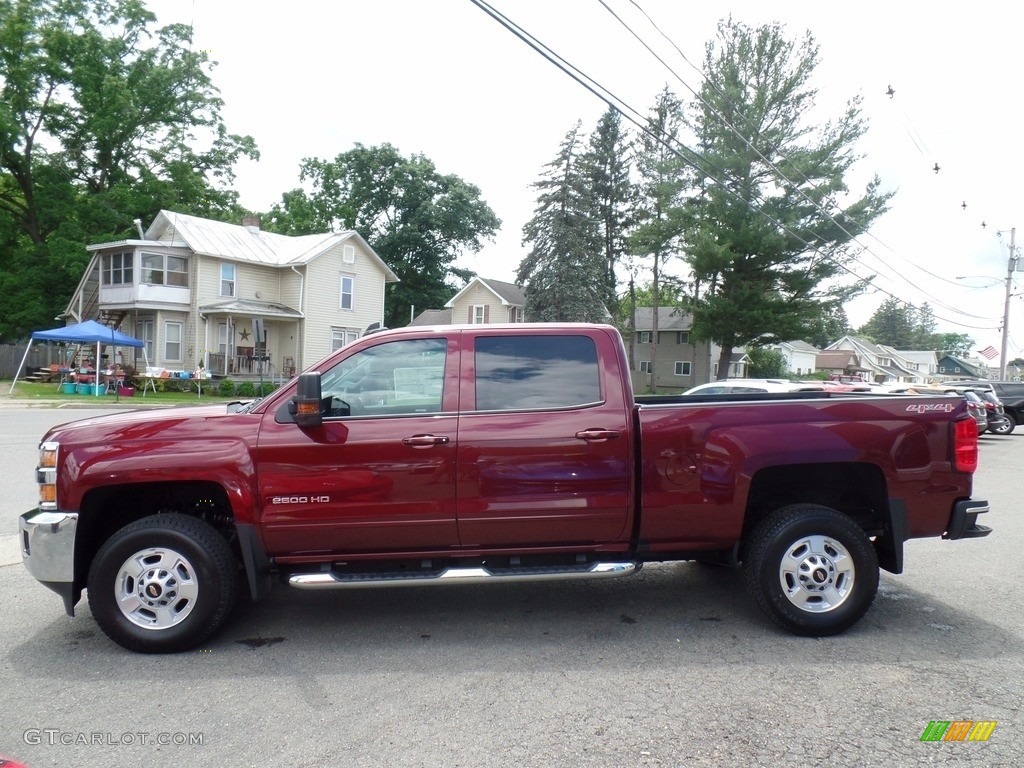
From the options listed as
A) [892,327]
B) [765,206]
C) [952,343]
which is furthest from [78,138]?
[952,343]

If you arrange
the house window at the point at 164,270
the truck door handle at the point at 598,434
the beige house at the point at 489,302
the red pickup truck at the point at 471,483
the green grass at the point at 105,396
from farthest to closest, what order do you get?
the beige house at the point at 489,302
the house window at the point at 164,270
the green grass at the point at 105,396
the truck door handle at the point at 598,434
the red pickup truck at the point at 471,483

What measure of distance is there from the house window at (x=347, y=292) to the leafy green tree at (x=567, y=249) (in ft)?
31.8

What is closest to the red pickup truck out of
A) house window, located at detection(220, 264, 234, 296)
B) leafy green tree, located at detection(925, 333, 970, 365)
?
house window, located at detection(220, 264, 234, 296)

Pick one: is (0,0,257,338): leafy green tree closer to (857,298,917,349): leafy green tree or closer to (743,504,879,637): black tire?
(743,504,879,637): black tire

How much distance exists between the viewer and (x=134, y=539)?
4.29 meters

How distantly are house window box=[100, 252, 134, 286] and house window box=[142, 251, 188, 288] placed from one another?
86 cm

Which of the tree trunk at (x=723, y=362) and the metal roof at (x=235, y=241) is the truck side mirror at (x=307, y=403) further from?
the tree trunk at (x=723, y=362)

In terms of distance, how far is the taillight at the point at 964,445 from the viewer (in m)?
4.70

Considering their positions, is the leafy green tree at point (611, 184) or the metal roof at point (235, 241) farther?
the leafy green tree at point (611, 184)

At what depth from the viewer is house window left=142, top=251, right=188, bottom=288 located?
32906mm

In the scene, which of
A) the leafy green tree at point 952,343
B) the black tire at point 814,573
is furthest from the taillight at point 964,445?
the leafy green tree at point 952,343

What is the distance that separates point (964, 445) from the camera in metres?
4.71

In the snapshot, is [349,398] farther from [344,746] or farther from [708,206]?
[708,206]

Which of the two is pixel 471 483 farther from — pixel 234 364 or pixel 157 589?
pixel 234 364
